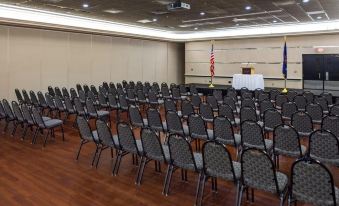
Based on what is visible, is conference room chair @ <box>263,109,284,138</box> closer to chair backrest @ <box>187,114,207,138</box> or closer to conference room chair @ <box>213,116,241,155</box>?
conference room chair @ <box>213,116,241,155</box>

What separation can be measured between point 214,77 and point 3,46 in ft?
40.5

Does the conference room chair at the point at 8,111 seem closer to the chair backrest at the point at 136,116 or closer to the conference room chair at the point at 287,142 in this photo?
the chair backrest at the point at 136,116

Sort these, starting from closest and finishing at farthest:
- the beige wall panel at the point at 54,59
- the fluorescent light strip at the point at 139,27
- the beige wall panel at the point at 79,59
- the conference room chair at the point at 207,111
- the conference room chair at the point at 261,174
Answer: the conference room chair at the point at 261,174 → the conference room chair at the point at 207,111 → the fluorescent light strip at the point at 139,27 → the beige wall panel at the point at 54,59 → the beige wall panel at the point at 79,59

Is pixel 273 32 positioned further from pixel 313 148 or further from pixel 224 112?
pixel 313 148

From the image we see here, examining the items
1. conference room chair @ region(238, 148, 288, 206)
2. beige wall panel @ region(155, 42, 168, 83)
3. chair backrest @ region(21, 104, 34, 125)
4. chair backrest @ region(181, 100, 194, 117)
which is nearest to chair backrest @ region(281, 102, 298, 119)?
chair backrest @ region(181, 100, 194, 117)

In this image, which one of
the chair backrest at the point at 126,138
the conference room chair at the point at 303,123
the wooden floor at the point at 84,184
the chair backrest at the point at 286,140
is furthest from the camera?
the conference room chair at the point at 303,123

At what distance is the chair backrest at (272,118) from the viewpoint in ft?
20.7

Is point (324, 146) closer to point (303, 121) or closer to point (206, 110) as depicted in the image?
point (303, 121)

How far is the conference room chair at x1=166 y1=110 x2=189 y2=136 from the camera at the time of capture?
638 cm

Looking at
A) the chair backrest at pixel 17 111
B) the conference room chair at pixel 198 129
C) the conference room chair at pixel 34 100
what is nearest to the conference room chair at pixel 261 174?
the conference room chair at pixel 198 129

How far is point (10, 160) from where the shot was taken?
6.32 m

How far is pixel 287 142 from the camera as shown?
4891 millimetres

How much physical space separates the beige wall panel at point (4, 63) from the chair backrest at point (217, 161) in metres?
10.6

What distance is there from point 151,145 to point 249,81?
11784mm
